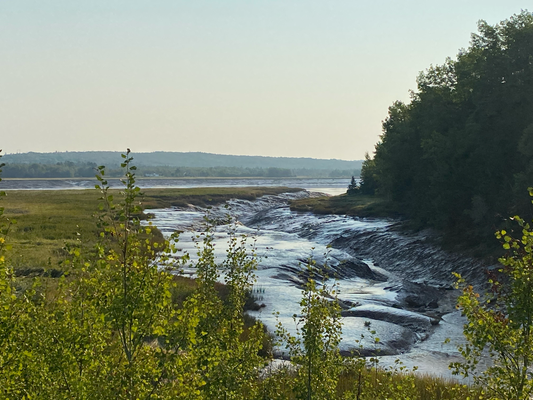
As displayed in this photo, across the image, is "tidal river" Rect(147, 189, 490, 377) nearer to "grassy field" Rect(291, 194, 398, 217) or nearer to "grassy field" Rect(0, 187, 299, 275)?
"grassy field" Rect(291, 194, 398, 217)

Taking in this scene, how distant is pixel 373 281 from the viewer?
38.8 meters

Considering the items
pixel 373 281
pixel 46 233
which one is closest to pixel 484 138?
pixel 373 281

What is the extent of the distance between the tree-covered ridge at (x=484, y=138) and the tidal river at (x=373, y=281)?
4125mm

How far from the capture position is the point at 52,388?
7.94 meters

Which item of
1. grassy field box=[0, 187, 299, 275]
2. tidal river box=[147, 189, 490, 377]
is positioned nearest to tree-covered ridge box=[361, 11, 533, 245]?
tidal river box=[147, 189, 490, 377]

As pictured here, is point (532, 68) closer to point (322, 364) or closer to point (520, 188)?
point (520, 188)

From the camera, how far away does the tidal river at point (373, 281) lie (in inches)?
883

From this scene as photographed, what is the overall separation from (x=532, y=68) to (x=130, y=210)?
41118mm

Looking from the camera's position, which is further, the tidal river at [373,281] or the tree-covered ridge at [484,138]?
the tree-covered ridge at [484,138]

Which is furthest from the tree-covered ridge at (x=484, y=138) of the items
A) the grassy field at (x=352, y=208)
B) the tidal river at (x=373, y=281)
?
the grassy field at (x=352, y=208)

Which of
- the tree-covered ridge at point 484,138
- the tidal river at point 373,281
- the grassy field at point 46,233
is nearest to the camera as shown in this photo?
the tidal river at point 373,281

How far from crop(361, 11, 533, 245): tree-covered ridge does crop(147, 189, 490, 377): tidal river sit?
4125 millimetres

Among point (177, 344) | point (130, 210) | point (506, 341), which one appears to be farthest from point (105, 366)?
point (506, 341)

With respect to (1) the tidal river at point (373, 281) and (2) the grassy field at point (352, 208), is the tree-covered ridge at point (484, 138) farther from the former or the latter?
(2) the grassy field at point (352, 208)
